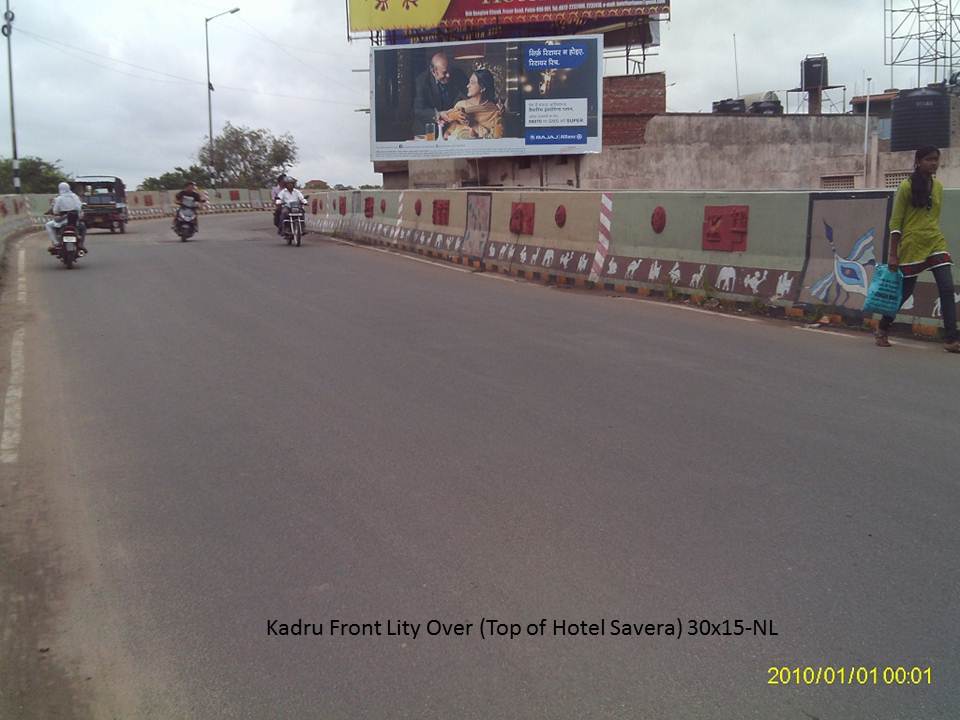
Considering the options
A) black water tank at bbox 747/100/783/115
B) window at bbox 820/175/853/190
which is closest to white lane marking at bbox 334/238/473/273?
window at bbox 820/175/853/190

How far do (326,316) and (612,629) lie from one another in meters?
8.05

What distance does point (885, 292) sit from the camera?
354 inches

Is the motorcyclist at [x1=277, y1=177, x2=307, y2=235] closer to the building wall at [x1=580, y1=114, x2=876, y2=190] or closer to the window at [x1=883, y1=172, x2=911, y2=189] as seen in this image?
the building wall at [x1=580, y1=114, x2=876, y2=190]

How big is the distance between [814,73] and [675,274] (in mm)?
35024

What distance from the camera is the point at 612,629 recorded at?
11.7 ft

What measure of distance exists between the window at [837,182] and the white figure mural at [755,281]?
903 inches

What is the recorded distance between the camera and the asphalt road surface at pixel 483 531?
10.7 ft

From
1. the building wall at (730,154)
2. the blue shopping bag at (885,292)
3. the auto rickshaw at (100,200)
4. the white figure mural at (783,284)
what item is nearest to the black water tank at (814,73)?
the building wall at (730,154)

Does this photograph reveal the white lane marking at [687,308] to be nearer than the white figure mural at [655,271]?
Yes

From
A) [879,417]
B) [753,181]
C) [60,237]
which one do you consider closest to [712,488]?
[879,417]

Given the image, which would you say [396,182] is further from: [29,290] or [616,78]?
[29,290]

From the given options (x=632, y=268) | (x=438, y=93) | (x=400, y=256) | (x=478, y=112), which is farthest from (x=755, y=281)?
(x=438, y=93)

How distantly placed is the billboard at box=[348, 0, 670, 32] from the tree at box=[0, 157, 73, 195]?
2584 cm

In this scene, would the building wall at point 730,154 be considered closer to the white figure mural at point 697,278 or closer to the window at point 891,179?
the window at point 891,179
